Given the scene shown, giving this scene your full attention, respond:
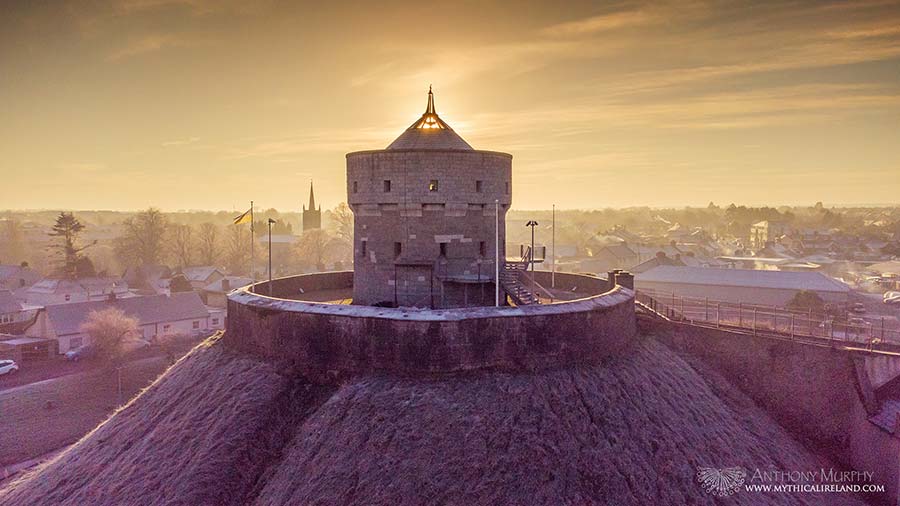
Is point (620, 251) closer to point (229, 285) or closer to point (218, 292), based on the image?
point (229, 285)

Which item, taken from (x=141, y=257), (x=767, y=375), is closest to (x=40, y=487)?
(x=767, y=375)

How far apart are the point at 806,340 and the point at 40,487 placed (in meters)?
23.8

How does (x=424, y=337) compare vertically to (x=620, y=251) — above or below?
below

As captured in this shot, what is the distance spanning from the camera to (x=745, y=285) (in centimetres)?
5059

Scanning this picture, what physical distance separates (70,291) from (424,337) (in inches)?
2350

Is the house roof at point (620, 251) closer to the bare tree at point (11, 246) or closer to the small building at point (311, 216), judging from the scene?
the small building at point (311, 216)

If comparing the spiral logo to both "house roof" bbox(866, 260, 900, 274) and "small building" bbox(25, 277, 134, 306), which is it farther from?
"house roof" bbox(866, 260, 900, 274)

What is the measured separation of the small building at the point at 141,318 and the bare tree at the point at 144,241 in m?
32.8

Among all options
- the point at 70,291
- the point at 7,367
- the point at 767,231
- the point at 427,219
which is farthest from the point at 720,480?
the point at 767,231

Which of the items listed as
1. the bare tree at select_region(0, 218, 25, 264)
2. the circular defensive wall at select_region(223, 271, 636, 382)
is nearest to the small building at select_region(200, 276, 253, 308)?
the circular defensive wall at select_region(223, 271, 636, 382)

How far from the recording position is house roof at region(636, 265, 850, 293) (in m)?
48.8

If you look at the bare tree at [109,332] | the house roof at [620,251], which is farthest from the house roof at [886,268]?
the bare tree at [109,332]

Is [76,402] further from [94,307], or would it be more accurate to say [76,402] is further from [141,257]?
[141,257]

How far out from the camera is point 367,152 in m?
18.5
